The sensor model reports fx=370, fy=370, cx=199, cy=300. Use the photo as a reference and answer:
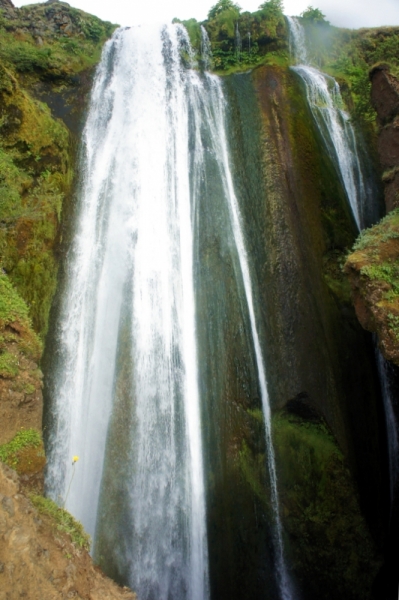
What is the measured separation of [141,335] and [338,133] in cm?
823

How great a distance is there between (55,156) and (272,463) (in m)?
9.12

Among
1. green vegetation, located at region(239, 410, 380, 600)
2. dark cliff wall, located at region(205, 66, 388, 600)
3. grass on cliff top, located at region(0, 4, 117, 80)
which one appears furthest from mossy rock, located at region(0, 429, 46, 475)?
grass on cliff top, located at region(0, 4, 117, 80)

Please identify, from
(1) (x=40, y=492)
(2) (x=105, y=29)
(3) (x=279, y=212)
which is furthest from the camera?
(2) (x=105, y=29)

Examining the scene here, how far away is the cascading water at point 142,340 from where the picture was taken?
6.87 meters

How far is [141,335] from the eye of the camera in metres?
8.22

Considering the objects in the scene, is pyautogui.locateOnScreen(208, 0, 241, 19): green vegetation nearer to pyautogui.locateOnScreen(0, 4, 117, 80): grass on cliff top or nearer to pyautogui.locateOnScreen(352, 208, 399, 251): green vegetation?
pyautogui.locateOnScreen(0, 4, 117, 80): grass on cliff top

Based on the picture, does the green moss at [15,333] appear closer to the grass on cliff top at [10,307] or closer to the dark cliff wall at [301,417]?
the grass on cliff top at [10,307]

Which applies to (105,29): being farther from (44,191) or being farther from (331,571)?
(331,571)

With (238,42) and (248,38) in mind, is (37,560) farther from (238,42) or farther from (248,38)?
(248,38)

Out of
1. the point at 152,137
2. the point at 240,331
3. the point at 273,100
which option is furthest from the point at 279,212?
the point at 152,137

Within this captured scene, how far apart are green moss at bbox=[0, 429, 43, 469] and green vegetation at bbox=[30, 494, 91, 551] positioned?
3.46 ft

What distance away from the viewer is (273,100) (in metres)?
10.5

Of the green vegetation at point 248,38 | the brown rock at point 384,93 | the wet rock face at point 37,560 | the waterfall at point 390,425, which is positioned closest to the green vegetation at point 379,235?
the waterfall at point 390,425

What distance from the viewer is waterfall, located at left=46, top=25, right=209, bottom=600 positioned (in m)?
6.89
